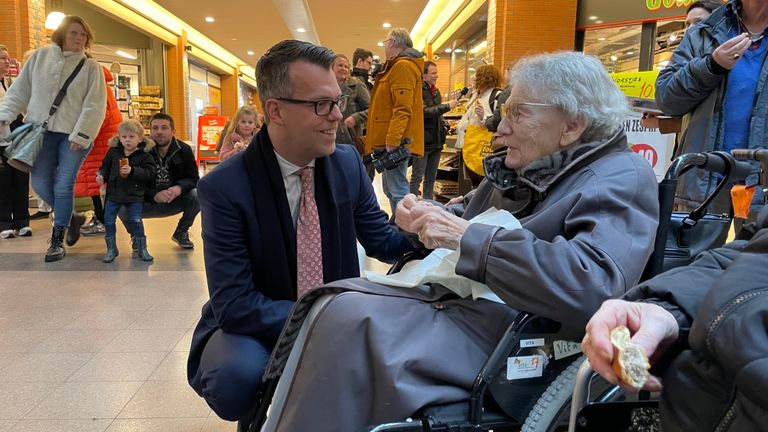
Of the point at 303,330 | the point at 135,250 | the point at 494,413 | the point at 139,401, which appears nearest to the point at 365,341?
the point at 303,330

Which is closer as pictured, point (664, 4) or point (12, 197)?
point (12, 197)

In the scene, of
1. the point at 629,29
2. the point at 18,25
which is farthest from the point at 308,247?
the point at 18,25

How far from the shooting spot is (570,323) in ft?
3.42

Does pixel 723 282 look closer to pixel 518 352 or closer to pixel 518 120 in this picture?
pixel 518 352

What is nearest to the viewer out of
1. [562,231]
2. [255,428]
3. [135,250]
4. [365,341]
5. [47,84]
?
[365,341]

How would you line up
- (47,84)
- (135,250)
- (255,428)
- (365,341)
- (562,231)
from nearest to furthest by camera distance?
1. (365,341)
2. (562,231)
3. (255,428)
4. (47,84)
5. (135,250)

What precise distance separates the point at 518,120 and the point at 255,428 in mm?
979

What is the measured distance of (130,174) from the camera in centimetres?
436

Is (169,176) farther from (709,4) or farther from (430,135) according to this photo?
(709,4)

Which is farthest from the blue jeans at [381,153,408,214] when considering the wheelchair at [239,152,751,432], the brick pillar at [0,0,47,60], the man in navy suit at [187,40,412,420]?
the brick pillar at [0,0,47,60]

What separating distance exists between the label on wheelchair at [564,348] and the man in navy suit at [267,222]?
649mm

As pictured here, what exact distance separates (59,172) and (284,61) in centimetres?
352

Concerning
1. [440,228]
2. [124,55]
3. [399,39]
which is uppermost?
[124,55]

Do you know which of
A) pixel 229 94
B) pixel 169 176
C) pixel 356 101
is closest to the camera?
pixel 169 176
